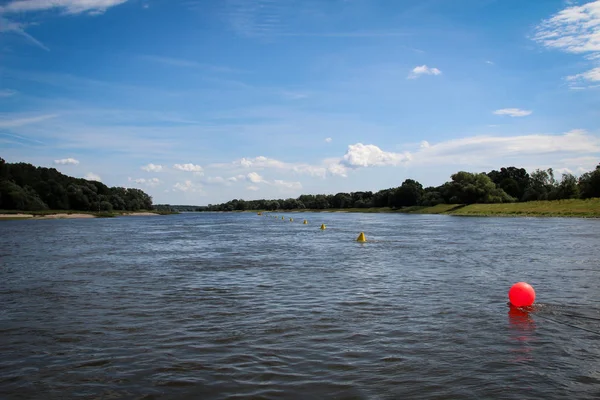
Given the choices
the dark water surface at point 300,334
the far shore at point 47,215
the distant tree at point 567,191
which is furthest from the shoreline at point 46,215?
the distant tree at point 567,191

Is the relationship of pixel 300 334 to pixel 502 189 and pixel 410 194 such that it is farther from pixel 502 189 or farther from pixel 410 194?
pixel 410 194

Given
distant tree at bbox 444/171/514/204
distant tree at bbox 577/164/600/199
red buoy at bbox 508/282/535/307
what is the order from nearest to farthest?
red buoy at bbox 508/282/535/307 < distant tree at bbox 577/164/600/199 < distant tree at bbox 444/171/514/204

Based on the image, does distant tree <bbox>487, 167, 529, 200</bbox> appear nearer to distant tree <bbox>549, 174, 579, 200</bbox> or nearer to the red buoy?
distant tree <bbox>549, 174, 579, 200</bbox>

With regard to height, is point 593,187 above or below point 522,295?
above

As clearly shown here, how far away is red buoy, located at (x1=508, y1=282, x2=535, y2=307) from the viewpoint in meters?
13.6

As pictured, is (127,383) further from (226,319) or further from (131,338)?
(226,319)

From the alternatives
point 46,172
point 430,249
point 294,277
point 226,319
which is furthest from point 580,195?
point 46,172

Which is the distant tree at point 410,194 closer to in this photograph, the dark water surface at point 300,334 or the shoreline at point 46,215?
the shoreline at point 46,215

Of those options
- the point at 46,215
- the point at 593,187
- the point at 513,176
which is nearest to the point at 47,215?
the point at 46,215

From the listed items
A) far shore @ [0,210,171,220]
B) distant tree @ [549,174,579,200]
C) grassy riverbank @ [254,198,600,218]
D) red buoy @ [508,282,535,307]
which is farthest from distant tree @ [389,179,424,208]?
red buoy @ [508,282,535,307]

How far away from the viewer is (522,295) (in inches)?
537

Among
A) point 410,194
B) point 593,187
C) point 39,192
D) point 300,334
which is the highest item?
point 39,192

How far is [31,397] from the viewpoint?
7535 mm

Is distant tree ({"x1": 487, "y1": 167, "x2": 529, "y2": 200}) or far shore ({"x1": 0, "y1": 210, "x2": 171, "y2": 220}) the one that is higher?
distant tree ({"x1": 487, "y1": 167, "x2": 529, "y2": 200})
